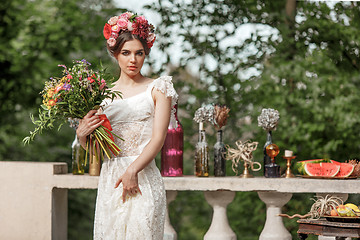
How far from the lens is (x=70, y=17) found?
770 centimetres

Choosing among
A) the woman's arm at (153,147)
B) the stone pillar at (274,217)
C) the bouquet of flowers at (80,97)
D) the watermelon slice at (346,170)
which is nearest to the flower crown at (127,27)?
the bouquet of flowers at (80,97)

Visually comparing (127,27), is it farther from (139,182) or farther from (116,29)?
(139,182)

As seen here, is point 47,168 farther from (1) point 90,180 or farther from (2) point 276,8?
(2) point 276,8

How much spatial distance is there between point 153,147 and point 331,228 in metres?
1.33

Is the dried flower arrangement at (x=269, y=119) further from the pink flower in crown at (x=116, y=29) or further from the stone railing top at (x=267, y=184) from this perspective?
the pink flower in crown at (x=116, y=29)

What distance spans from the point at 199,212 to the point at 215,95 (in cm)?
176

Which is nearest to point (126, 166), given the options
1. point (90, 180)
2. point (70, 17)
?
point (90, 180)

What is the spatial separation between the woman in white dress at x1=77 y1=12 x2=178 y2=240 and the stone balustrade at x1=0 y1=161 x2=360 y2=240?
3.44ft

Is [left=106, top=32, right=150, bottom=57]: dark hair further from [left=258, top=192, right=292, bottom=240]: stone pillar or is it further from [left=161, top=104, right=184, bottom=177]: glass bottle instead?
[left=258, top=192, right=292, bottom=240]: stone pillar

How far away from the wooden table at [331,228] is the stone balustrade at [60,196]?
1.76 feet

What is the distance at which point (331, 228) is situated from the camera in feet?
10.00

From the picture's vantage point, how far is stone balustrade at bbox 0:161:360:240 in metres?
3.73

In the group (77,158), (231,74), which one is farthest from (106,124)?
(231,74)

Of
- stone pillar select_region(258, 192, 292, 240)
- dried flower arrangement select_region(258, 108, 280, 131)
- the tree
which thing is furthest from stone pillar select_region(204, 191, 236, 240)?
the tree
